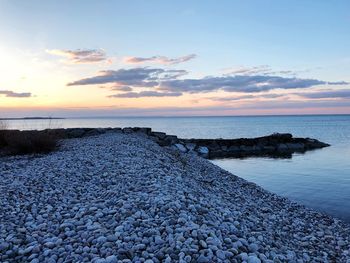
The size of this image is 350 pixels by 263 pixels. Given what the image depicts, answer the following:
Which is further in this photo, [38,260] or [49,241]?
[49,241]

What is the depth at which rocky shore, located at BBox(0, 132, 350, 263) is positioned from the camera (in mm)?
5250

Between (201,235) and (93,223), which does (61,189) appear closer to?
(93,223)

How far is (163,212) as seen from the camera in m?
6.63

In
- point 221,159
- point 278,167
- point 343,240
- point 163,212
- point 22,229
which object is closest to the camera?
point 22,229

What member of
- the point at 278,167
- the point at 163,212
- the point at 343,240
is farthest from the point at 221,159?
the point at 163,212

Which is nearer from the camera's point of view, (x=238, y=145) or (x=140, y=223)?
(x=140, y=223)

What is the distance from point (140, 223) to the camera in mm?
6043

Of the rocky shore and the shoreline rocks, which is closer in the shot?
the rocky shore

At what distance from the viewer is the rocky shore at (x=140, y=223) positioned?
17.2 feet

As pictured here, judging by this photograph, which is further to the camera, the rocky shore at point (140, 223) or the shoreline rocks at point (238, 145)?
the shoreline rocks at point (238, 145)

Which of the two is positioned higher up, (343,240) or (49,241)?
(49,241)

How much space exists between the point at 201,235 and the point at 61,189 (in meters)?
4.54

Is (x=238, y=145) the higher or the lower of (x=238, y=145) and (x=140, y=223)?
the lower

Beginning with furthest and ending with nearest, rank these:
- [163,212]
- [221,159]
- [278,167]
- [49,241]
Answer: [221,159] → [278,167] → [163,212] → [49,241]
